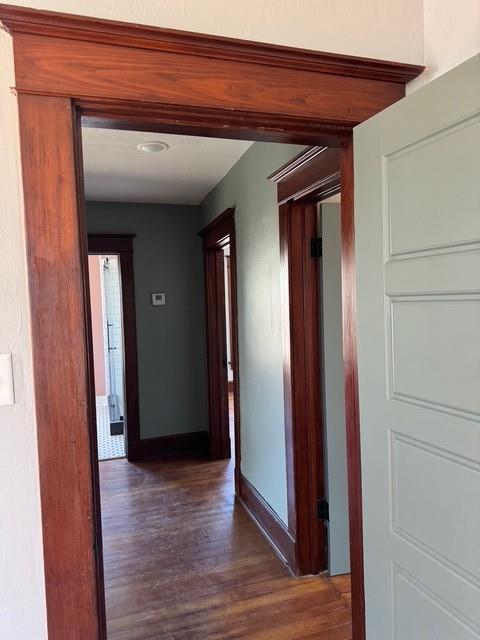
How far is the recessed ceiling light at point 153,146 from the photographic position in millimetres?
2667

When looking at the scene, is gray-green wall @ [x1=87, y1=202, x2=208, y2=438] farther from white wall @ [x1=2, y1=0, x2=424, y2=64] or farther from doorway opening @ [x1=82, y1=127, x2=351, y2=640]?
white wall @ [x1=2, y1=0, x2=424, y2=64]

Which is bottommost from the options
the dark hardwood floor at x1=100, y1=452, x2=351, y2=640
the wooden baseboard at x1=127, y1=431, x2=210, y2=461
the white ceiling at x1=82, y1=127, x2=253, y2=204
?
the dark hardwood floor at x1=100, y1=452, x2=351, y2=640

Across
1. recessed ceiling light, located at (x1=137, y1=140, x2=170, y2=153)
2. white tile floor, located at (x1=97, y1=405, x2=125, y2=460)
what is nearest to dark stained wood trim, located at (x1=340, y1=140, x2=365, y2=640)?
recessed ceiling light, located at (x1=137, y1=140, x2=170, y2=153)

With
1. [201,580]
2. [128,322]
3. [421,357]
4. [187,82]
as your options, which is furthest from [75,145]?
[128,322]

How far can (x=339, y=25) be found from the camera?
135cm

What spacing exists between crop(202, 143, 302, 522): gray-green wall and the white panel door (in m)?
1.04

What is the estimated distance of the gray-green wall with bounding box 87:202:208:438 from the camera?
14.3ft

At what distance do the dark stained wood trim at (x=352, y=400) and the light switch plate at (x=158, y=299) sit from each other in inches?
121

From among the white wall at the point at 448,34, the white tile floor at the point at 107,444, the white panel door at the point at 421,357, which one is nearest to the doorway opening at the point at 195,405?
the white tile floor at the point at 107,444

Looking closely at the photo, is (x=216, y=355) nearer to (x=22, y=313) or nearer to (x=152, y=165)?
(x=152, y=165)

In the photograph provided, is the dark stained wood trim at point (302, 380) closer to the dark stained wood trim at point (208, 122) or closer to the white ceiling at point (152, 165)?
the white ceiling at point (152, 165)

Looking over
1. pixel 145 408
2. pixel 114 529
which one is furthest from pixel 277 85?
pixel 145 408

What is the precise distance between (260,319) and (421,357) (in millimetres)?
1695

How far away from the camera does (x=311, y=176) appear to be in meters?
2.05
